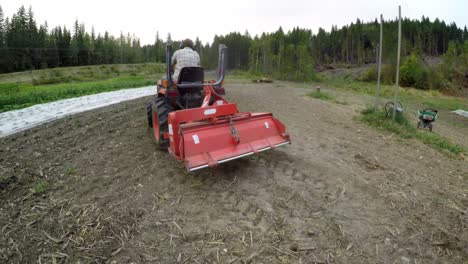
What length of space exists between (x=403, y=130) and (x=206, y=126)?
204 inches

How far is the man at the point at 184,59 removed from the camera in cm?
505

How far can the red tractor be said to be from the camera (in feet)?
12.6

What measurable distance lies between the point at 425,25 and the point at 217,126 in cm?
6739

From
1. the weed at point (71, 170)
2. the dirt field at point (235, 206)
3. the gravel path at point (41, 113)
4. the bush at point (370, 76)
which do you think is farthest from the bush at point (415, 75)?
the weed at point (71, 170)

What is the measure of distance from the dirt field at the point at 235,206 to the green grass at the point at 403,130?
A: 4.11 ft

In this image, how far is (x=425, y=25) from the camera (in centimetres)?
5844

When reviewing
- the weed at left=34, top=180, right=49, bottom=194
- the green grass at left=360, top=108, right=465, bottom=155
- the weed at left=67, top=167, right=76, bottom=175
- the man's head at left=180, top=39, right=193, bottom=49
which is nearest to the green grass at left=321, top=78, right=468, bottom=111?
the green grass at left=360, top=108, right=465, bottom=155

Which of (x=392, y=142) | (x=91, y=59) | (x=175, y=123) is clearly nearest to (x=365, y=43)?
(x=91, y=59)

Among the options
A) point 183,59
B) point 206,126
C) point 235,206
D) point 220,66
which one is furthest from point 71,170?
point 220,66

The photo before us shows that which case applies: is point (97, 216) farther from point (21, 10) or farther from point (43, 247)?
point (21, 10)

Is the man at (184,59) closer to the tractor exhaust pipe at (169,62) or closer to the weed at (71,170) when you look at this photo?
the tractor exhaust pipe at (169,62)

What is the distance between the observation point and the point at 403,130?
7207mm

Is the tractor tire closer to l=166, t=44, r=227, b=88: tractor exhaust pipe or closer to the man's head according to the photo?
l=166, t=44, r=227, b=88: tractor exhaust pipe

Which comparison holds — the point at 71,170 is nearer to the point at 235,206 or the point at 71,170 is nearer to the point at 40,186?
the point at 40,186
